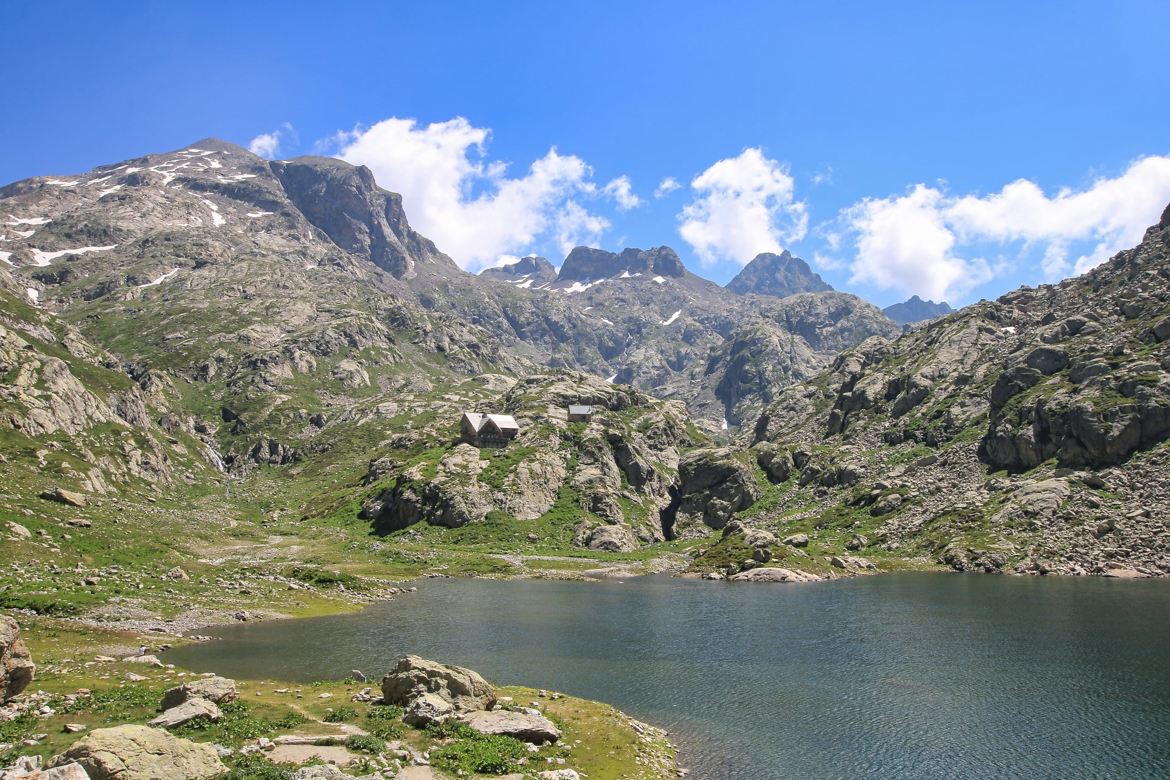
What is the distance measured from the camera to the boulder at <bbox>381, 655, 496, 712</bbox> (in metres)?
38.3

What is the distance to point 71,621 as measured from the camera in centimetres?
5725

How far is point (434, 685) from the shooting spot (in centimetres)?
3856

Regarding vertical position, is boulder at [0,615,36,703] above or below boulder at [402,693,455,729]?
above

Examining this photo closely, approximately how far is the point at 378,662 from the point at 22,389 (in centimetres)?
17325

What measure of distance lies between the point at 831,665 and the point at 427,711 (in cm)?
3973

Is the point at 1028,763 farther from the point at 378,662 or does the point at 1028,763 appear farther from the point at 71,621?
the point at 71,621

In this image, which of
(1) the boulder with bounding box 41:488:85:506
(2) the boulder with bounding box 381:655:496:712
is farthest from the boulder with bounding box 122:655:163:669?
(1) the boulder with bounding box 41:488:85:506

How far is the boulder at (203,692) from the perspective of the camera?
33406 mm

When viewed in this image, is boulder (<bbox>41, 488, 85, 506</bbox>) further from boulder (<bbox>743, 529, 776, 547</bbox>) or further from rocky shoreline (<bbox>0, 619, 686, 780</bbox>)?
boulder (<bbox>743, 529, 776, 547</bbox>)

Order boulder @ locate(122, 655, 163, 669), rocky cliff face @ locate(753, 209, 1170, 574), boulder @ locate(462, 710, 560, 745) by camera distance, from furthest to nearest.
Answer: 1. rocky cliff face @ locate(753, 209, 1170, 574)
2. boulder @ locate(122, 655, 163, 669)
3. boulder @ locate(462, 710, 560, 745)

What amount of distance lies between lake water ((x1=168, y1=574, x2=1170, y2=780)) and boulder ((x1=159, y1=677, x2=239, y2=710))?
15814 millimetres

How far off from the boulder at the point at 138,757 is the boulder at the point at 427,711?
11391 millimetres

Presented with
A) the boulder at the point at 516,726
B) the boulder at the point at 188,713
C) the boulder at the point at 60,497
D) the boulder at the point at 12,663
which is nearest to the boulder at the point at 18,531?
the boulder at the point at 60,497

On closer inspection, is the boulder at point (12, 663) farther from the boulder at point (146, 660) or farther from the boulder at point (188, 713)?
the boulder at point (146, 660)
